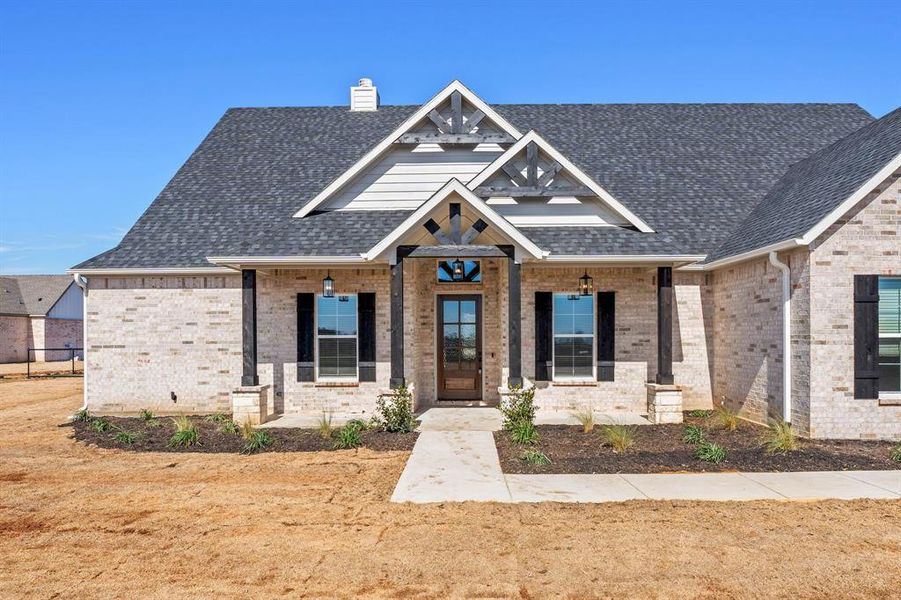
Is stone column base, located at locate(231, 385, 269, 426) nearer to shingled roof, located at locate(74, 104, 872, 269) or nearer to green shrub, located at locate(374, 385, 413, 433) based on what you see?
green shrub, located at locate(374, 385, 413, 433)

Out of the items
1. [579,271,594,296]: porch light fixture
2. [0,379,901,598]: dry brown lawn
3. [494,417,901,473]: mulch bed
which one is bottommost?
[494,417,901,473]: mulch bed

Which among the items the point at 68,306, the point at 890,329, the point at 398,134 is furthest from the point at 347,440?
the point at 68,306

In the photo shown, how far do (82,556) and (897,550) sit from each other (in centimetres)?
736

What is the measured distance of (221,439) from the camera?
1028 cm

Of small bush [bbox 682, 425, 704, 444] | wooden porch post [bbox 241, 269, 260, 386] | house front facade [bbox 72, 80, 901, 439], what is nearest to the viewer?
small bush [bbox 682, 425, 704, 444]

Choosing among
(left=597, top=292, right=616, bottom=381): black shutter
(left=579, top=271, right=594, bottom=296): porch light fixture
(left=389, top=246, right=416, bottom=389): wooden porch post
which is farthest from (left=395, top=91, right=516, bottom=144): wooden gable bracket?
(left=597, top=292, right=616, bottom=381): black shutter

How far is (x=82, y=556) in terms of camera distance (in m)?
5.32

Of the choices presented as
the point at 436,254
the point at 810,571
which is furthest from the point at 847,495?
the point at 436,254

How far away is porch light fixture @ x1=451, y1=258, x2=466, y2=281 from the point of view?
13.2 meters

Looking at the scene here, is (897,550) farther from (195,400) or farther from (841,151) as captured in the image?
(195,400)

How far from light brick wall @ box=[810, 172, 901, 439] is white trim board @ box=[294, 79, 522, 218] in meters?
6.52

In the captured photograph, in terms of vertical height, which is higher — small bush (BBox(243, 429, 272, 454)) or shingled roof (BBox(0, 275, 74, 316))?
shingled roof (BBox(0, 275, 74, 316))

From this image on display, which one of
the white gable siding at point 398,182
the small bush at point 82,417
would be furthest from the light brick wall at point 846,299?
the small bush at point 82,417

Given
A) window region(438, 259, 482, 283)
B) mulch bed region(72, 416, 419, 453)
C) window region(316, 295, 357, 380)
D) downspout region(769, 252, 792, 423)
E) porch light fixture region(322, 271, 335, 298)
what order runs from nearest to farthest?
mulch bed region(72, 416, 419, 453), downspout region(769, 252, 792, 423), porch light fixture region(322, 271, 335, 298), window region(316, 295, 357, 380), window region(438, 259, 482, 283)
